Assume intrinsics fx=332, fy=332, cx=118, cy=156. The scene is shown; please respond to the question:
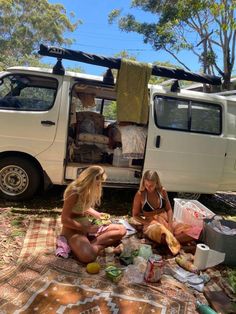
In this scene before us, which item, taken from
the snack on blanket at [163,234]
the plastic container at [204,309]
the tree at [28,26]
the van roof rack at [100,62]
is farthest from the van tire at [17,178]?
the tree at [28,26]

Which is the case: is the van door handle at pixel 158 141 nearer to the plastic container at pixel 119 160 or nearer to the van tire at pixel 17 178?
the plastic container at pixel 119 160

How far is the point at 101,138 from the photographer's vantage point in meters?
5.79

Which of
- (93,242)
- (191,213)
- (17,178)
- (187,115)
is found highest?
(187,115)

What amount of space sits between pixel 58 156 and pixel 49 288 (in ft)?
8.10

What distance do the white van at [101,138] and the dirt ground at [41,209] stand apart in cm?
30

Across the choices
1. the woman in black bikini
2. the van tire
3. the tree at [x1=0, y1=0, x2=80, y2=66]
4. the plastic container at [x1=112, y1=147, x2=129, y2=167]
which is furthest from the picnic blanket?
the tree at [x1=0, y1=0, x2=80, y2=66]

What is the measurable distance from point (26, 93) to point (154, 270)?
3.37m

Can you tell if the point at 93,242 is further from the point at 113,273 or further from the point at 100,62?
the point at 100,62

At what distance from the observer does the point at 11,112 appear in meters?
5.04

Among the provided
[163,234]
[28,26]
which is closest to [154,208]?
[163,234]

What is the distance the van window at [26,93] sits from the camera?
5.13m

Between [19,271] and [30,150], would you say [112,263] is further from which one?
[30,150]

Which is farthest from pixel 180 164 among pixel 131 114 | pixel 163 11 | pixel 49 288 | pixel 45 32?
pixel 45 32

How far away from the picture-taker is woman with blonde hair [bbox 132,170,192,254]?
4363mm
